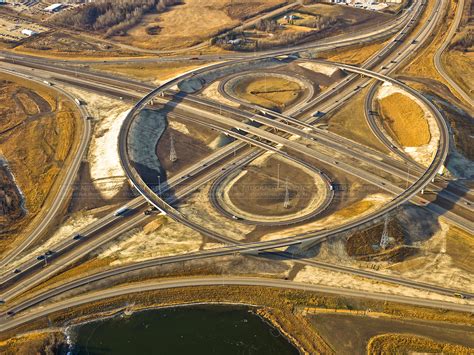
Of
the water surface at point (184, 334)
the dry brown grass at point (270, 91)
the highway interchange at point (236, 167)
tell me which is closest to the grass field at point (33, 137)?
the highway interchange at point (236, 167)

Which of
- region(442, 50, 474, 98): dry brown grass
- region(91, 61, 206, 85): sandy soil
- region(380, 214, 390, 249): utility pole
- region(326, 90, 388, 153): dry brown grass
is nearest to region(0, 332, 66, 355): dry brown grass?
region(380, 214, 390, 249): utility pole

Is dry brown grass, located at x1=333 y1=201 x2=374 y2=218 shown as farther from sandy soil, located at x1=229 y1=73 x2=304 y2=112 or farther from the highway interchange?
sandy soil, located at x1=229 y1=73 x2=304 y2=112

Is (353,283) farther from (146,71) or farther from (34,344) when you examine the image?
(146,71)

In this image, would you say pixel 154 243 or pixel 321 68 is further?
pixel 321 68

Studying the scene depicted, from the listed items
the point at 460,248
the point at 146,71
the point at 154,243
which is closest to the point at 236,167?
the point at 154,243

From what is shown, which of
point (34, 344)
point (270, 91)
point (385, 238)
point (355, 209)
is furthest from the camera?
point (270, 91)

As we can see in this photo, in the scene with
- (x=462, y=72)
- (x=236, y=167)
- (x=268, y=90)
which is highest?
(x=268, y=90)
